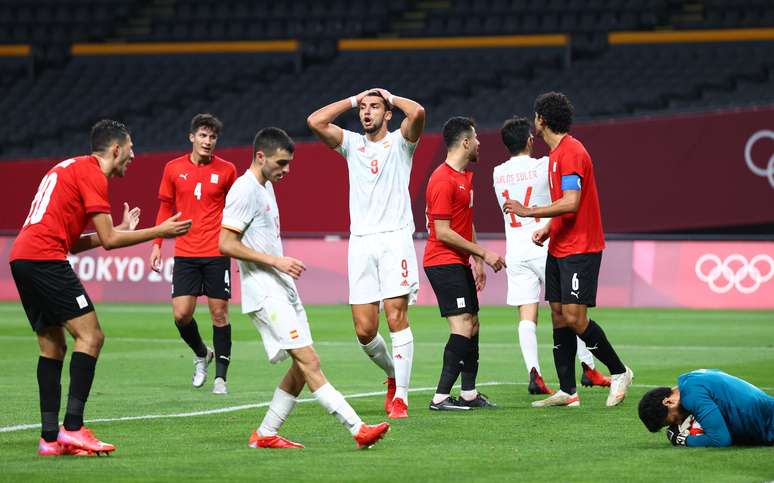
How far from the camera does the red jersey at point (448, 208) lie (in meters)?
11.0

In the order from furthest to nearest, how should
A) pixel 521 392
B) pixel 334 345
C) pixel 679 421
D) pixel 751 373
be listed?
pixel 334 345 → pixel 751 373 → pixel 521 392 → pixel 679 421

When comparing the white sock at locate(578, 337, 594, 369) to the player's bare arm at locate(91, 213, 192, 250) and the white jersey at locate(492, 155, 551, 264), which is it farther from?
the player's bare arm at locate(91, 213, 192, 250)

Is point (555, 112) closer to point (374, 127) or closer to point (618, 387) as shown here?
point (374, 127)

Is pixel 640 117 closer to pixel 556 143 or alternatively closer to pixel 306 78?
pixel 306 78

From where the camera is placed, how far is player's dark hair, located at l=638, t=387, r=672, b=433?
8.49m

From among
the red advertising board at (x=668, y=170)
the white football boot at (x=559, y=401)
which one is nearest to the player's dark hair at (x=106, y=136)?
the white football boot at (x=559, y=401)

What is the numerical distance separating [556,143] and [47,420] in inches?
180

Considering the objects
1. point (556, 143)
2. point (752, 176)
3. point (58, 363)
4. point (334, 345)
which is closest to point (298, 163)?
point (752, 176)

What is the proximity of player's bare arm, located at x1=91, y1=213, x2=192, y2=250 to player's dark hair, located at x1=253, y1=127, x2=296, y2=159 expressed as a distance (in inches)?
26.8

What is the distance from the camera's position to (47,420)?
28.0 feet

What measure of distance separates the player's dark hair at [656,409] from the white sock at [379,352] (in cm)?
275

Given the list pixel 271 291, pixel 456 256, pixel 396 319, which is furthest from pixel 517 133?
pixel 271 291

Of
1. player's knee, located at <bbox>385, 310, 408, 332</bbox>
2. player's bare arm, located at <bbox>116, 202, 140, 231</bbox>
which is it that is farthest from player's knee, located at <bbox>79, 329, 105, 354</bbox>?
player's knee, located at <bbox>385, 310, 408, 332</bbox>

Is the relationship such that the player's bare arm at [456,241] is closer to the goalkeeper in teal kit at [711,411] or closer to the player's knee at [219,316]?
the goalkeeper in teal kit at [711,411]
